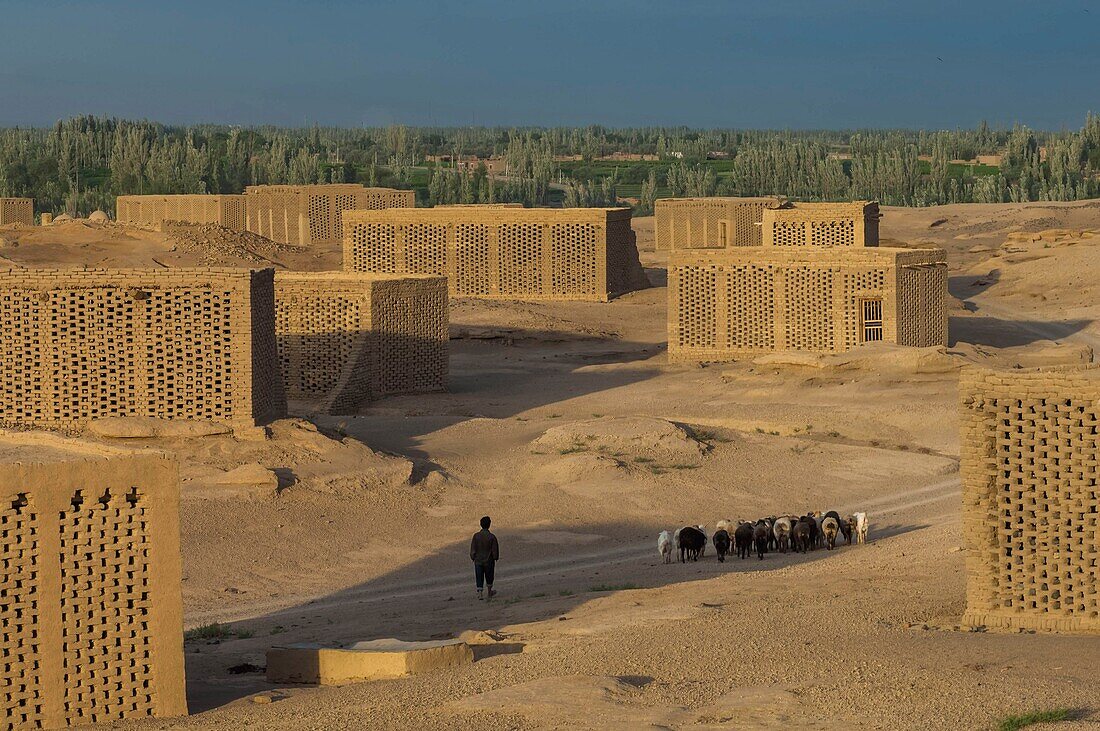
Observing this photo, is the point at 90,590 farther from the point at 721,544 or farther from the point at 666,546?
the point at 721,544

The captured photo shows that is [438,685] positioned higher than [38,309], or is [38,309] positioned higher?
[38,309]

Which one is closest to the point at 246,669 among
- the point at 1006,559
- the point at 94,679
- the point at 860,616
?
the point at 94,679

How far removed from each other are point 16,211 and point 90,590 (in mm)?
45403

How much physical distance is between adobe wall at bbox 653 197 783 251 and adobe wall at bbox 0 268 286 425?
2666 cm

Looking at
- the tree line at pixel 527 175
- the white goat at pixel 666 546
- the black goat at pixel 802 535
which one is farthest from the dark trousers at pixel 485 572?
the tree line at pixel 527 175

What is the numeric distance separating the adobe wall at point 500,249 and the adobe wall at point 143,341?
20521mm

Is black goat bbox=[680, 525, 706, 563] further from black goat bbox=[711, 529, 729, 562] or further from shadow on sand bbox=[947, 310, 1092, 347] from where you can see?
shadow on sand bbox=[947, 310, 1092, 347]

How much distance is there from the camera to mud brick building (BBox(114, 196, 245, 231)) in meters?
55.3

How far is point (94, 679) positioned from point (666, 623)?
14.3 ft

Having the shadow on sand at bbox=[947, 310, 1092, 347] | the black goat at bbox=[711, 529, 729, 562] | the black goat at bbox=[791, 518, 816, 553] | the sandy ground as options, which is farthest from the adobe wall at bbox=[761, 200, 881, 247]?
the black goat at bbox=[711, 529, 729, 562]

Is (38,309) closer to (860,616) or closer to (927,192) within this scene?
(860,616)

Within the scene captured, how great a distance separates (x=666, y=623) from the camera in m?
14.9

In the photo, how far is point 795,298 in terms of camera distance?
3356 cm

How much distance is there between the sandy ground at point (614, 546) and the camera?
12.5 m
